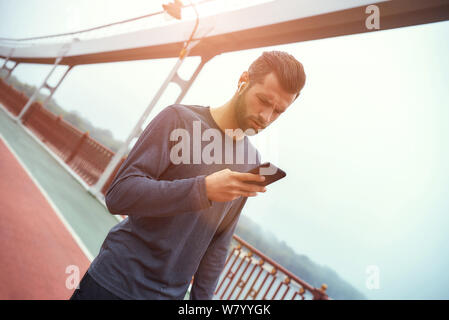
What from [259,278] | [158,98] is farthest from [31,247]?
[158,98]

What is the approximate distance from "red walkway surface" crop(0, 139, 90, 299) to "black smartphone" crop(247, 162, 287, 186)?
2660 mm

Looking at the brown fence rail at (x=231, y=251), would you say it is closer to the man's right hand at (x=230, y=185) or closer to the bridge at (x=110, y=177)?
the bridge at (x=110, y=177)

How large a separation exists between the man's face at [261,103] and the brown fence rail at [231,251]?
3.07m

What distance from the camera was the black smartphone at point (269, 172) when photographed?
745 mm

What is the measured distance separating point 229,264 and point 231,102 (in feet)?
13.4

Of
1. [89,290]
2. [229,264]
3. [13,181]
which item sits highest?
[89,290]

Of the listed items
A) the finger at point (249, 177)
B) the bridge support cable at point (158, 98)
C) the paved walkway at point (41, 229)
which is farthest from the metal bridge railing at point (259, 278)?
the bridge support cable at point (158, 98)

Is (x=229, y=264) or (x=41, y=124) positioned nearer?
(x=229, y=264)

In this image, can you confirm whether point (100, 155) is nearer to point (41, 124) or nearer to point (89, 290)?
point (41, 124)

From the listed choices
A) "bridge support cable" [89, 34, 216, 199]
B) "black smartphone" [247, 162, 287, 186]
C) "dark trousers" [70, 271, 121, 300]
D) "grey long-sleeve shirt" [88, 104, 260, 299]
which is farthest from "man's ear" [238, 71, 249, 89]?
"bridge support cable" [89, 34, 216, 199]

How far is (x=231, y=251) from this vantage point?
452 centimetres

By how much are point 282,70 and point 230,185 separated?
66 cm

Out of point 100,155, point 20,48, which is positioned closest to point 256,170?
point 100,155
